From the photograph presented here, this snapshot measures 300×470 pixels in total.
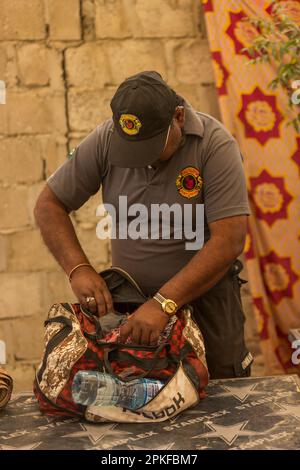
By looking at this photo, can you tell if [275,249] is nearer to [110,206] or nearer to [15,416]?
[110,206]

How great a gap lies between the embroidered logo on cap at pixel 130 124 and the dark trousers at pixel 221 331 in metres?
0.69

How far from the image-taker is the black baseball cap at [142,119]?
91.4 inches

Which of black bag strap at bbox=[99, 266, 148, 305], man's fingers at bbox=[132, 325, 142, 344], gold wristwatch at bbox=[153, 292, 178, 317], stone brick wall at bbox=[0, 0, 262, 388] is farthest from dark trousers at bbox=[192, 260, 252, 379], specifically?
stone brick wall at bbox=[0, 0, 262, 388]

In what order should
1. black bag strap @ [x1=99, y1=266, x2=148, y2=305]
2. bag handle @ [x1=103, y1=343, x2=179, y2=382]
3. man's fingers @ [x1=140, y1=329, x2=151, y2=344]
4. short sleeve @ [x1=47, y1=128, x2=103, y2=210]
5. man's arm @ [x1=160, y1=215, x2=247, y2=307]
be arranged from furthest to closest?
short sleeve @ [x1=47, y1=128, x2=103, y2=210] → black bag strap @ [x1=99, y1=266, x2=148, y2=305] → man's arm @ [x1=160, y1=215, x2=247, y2=307] → man's fingers @ [x1=140, y1=329, x2=151, y2=344] → bag handle @ [x1=103, y1=343, x2=179, y2=382]

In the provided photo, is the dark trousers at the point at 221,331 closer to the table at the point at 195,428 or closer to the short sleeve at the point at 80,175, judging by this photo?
the table at the point at 195,428

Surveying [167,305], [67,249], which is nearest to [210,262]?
[167,305]

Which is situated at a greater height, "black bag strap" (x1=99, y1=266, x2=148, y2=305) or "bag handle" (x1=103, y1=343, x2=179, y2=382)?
"black bag strap" (x1=99, y1=266, x2=148, y2=305)

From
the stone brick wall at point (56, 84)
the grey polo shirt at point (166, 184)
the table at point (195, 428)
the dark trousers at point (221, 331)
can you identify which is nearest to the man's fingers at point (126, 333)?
the table at point (195, 428)

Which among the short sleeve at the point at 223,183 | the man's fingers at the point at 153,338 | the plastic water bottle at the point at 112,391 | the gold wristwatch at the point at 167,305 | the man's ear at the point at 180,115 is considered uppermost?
the man's ear at the point at 180,115

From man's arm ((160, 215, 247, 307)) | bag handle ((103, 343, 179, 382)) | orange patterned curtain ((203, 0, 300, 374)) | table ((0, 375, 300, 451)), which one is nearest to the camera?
table ((0, 375, 300, 451))

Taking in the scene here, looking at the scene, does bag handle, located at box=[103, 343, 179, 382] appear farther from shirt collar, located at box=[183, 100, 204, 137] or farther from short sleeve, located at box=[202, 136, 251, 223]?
shirt collar, located at box=[183, 100, 204, 137]

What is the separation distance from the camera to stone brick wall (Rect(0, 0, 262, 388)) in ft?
13.6

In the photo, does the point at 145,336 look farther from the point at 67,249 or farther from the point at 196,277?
the point at 67,249

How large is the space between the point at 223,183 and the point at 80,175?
57 cm
